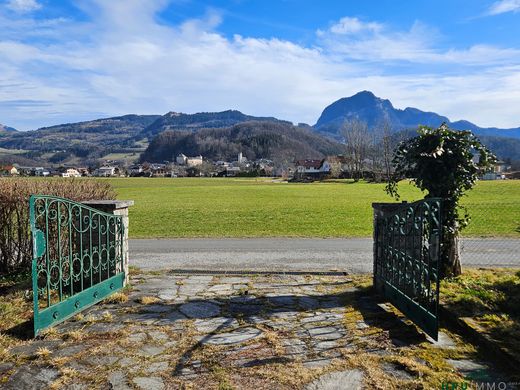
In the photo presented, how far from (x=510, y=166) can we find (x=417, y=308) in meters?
136

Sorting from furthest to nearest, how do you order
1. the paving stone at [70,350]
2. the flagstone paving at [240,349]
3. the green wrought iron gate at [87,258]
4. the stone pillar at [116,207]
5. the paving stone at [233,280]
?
the paving stone at [233,280]
the stone pillar at [116,207]
the green wrought iron gate at [87,258]
the paving stone at [70,350]
the flagstone paving at [240,349]

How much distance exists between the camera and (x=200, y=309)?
550 centimetres

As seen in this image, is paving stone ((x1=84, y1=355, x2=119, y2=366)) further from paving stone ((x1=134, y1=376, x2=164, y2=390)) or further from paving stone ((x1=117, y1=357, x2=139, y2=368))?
paving stone ((x1=134, y1=376, x2=164, y2=390))

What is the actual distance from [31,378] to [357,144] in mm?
99924

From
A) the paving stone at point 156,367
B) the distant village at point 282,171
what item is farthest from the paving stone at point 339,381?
the distant village at point 282,171

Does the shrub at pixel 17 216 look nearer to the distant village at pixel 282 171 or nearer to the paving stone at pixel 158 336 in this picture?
the paving stone at pixel 158 336

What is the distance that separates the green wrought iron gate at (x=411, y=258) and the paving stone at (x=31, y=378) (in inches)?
143

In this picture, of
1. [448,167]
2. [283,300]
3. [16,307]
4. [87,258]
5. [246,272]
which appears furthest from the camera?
[246,272]

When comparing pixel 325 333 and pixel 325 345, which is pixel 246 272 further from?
pixel 325 345

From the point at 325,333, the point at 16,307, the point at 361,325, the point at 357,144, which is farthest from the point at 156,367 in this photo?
the point at 357,144

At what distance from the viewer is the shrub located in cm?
723

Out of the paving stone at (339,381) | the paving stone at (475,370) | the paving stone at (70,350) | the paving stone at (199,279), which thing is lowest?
the paving stone at (199,279)

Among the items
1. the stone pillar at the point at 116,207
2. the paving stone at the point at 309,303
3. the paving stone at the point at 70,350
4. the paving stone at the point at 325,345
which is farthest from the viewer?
the stone pillar at the point at 116,207

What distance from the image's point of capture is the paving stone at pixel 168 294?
237 inches
